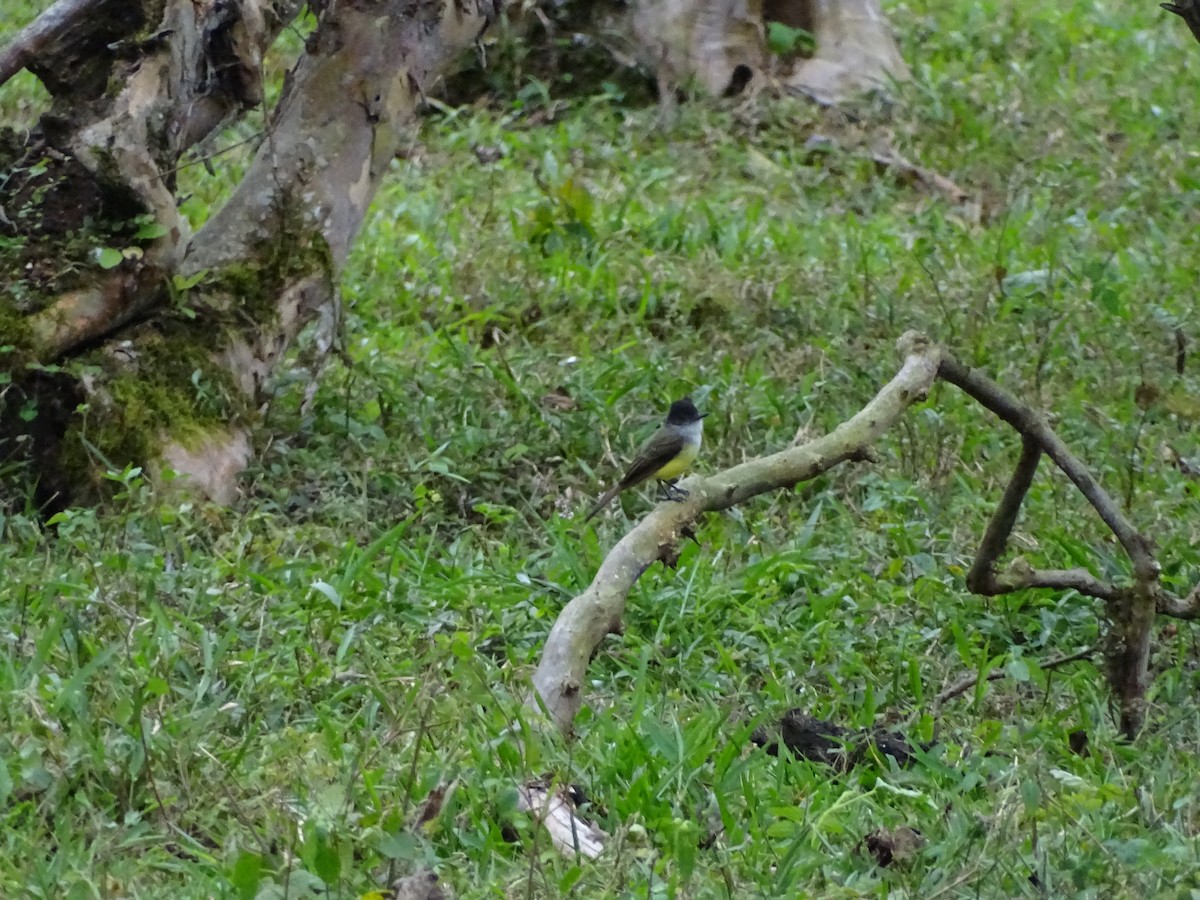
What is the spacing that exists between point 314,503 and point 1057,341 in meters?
3.14

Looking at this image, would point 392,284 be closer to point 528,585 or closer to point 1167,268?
point 528,585

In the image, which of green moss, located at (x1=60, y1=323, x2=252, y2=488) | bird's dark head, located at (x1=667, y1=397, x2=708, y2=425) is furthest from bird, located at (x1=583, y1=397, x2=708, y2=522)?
green moss, located at (x1=60, y1=323, x2=252, y2=488)

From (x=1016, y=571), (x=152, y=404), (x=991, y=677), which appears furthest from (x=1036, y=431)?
(x=152, y=404)

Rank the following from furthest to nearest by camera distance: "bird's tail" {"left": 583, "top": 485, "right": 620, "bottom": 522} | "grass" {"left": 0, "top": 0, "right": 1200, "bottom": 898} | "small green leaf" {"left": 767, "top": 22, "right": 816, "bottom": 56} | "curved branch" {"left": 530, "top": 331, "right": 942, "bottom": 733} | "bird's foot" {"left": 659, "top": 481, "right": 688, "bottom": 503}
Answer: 1. "small green leaf" {"left": 767, "top": 22, "right": 816, "bottom": 56}
2. "bird's tail" {"left": 583, "top": 485, "right": 620, "bottom": 522}
3. "bird's foot" {"left": 659, "top": 481, "right": 688, "bottom": 503}
4. "curved branch" {"left": 530, "top": 331, "right": 942, "bottom": 733}
5. "grass" {"left": 0, "top": 0, "right": 1200, "bottom": 898}

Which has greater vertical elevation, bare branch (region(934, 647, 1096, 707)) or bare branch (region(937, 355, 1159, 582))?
bare branch (region(937, 355, 1159, 582))

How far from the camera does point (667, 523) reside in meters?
3.67

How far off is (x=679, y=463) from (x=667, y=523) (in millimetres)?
1229

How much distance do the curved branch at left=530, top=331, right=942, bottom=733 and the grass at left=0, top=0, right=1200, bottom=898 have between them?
14 cm

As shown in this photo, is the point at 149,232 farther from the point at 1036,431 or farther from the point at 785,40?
the point at 785,40

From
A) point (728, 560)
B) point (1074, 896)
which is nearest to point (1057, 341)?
point (728, 560)

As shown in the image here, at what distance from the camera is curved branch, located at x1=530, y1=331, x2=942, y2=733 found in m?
3.52

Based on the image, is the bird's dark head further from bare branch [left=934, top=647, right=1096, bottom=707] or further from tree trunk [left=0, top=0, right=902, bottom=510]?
tree trunk [left=0, top=0, right=902, bottom=510]

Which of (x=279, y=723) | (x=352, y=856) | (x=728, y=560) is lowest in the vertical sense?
(x=728, y=560)

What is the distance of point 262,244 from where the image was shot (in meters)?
5.39
